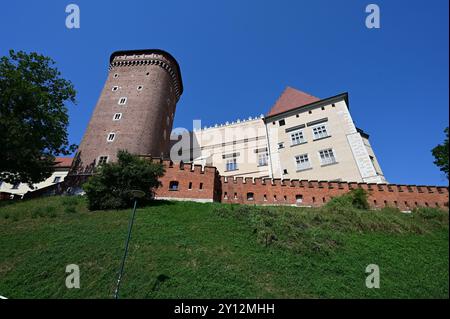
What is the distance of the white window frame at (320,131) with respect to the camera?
28181 millimetres

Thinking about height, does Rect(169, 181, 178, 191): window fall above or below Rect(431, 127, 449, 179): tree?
above

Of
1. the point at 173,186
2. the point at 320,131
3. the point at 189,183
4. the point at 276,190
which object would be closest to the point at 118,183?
the point at 173,186

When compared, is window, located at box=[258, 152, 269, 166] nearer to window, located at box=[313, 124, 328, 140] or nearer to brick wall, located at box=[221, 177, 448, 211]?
window, located at box=[313, 124, 328, 140]

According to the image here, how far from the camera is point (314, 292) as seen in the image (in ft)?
29.5

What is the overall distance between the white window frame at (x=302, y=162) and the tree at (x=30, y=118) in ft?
71.9

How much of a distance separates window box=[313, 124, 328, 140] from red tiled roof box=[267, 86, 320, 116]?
12.0ft

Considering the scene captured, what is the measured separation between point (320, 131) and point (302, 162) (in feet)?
13.5

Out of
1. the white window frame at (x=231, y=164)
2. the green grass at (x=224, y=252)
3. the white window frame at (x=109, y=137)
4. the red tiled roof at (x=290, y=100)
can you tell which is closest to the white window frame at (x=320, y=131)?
the red tiled roof at (x=290, y=100)

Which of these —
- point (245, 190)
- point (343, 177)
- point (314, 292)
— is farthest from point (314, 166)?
point (314, 292)

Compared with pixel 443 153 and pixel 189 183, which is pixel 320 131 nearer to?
pixel 189 183

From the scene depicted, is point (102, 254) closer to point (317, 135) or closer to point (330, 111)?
point (317, 135)

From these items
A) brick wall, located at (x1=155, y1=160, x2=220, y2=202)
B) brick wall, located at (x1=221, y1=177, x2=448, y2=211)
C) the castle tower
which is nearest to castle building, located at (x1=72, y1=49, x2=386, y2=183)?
the castle tower

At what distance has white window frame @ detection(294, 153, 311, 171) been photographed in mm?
27297

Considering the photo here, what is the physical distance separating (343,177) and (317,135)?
578 centimetres
